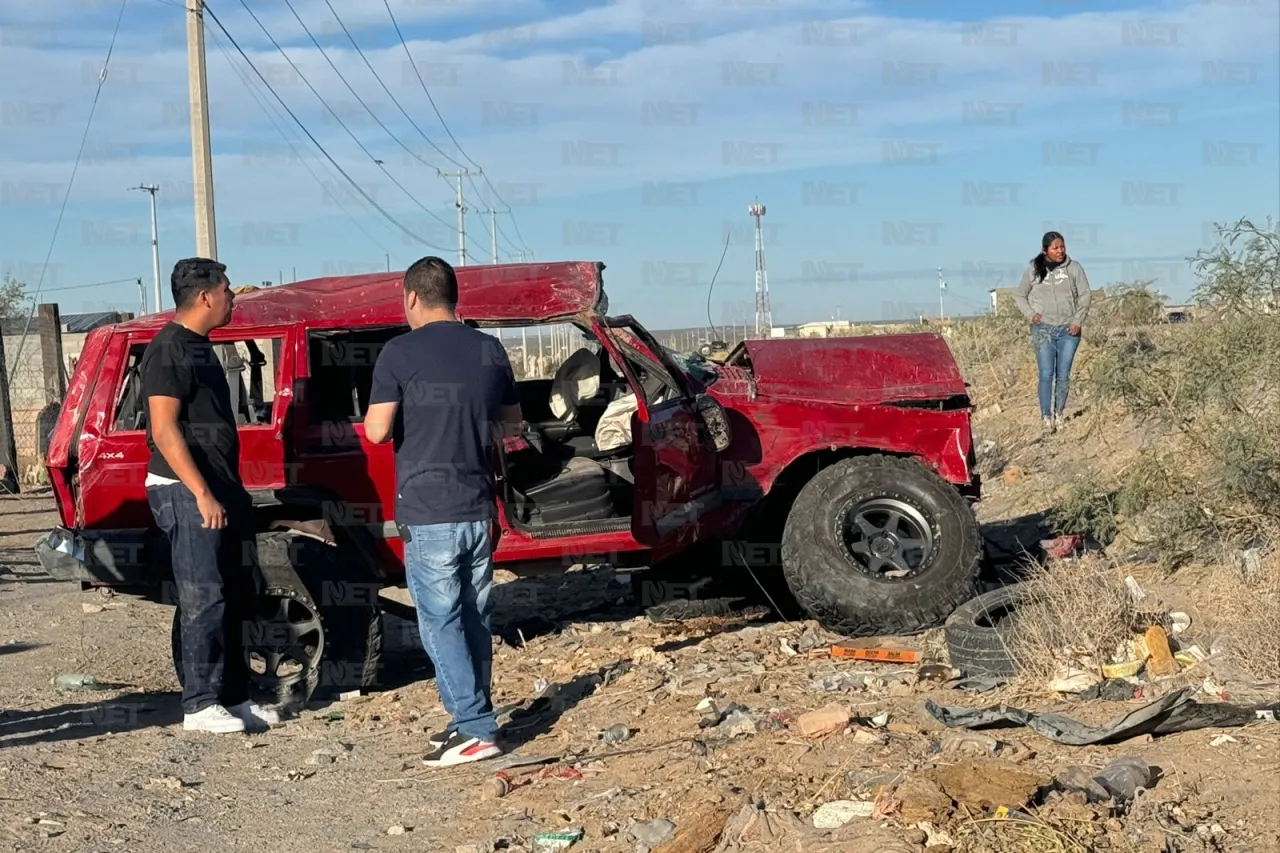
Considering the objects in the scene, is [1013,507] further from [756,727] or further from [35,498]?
[35,498]

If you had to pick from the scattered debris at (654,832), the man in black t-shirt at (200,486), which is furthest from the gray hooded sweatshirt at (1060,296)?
the scattered debris at (654,832)

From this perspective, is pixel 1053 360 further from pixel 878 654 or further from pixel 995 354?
pixel 878 654

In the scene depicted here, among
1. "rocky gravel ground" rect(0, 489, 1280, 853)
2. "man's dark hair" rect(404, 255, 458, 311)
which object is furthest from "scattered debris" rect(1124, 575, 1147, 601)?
"man's dark hair" rect(404, 255, 458, 311)

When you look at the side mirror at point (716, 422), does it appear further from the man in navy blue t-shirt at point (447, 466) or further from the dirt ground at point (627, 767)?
the man in navy blue t-shirt at point (447, 466)

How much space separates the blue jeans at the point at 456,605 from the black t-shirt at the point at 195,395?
1078 mm

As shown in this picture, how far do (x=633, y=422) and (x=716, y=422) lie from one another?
1.52 feet

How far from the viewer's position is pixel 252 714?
635 cm

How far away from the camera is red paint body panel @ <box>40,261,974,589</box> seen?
6.70 meters

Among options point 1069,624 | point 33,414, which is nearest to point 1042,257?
point 1069,624

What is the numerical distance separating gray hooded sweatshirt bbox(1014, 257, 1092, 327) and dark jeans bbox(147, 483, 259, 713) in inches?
342

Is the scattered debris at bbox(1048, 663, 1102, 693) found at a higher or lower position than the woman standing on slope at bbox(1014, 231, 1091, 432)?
lower

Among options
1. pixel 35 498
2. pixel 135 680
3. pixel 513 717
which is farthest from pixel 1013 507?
pixel 35 498

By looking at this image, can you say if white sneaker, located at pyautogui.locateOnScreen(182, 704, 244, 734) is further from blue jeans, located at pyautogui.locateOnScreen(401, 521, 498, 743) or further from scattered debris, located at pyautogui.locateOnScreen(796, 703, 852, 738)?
scattered debris, located at pyautogui.locateOnScreen(796, 703, 852, 738)

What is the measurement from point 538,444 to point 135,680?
254 cm
